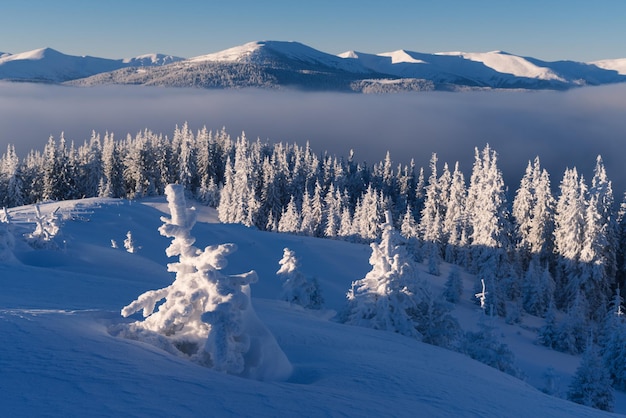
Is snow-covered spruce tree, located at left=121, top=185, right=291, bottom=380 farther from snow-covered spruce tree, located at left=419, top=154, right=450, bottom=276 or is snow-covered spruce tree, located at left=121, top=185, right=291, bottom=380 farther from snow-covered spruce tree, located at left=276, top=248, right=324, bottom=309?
snow-covered spruce tree, located at left=419, top=154, right=450, bottom=276

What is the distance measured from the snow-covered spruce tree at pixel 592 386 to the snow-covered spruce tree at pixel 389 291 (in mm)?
7780

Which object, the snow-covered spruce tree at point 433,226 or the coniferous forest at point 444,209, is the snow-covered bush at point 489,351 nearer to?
the coniferous forest at point 444,209

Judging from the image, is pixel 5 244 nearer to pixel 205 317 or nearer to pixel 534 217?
pixel 205 317

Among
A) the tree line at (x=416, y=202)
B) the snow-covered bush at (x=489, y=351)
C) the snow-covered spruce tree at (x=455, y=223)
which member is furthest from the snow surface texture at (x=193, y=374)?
the snow-covered spruce tree at (x=455, y=223)

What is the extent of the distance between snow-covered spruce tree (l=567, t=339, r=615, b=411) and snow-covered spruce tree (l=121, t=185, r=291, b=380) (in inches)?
717

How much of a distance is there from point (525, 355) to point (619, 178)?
522 feet

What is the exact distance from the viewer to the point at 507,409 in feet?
23.9

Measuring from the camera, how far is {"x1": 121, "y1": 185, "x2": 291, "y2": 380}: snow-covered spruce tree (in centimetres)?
658

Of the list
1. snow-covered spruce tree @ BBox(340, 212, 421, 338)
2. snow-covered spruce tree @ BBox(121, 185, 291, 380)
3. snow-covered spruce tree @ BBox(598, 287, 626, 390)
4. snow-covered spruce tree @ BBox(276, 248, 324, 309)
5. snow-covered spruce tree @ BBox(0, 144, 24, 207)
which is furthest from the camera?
snow-covered spruce tree @ BBox(0, 144, 24, 207)

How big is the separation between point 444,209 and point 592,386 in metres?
54.7

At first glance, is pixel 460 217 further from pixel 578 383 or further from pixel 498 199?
pixel 578 383

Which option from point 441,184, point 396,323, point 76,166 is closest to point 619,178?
point 441,184

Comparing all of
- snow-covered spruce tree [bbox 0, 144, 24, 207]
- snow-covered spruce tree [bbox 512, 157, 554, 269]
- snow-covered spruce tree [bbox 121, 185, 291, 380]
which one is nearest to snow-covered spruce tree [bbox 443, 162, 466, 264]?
snow-covered spruce tree [bbox 512, 157, 554, 269]

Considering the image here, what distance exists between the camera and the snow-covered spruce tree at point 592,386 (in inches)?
799
